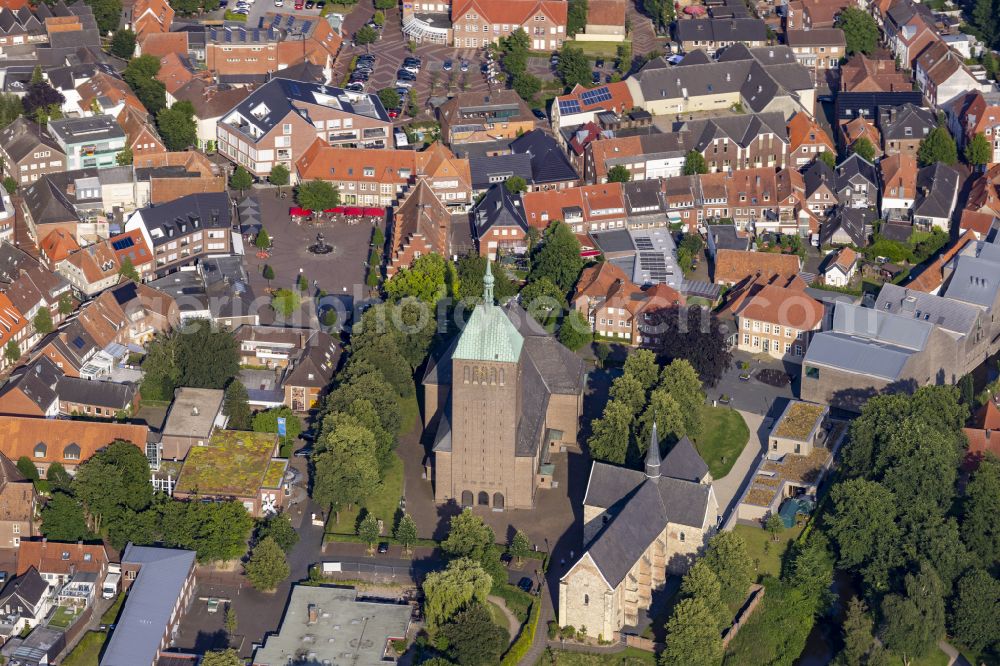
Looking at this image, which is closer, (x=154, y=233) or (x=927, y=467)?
(x=927, y=467)

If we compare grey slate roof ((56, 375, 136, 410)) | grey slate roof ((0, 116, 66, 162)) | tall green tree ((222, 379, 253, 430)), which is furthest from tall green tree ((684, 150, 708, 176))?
grey slate roof ((56, 375, 136, 410))

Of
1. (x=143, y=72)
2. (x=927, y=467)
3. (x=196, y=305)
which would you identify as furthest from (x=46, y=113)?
(x=927, y=467)

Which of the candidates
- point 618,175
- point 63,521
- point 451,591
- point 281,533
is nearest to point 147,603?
point 63,521

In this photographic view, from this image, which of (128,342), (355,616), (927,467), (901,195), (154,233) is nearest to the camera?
(355,616)

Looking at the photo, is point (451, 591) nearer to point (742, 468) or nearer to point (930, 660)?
point (742, 468)

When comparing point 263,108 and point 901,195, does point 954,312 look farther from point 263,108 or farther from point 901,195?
point 263,108
